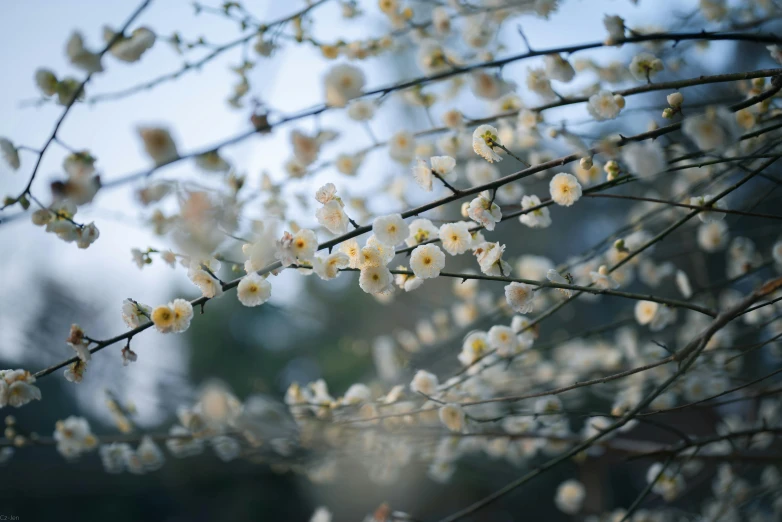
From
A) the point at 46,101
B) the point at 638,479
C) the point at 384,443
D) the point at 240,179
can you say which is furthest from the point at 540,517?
the point at 46,101

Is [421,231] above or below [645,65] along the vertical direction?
below

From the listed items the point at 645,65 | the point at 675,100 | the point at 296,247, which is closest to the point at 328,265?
the point at 296,247

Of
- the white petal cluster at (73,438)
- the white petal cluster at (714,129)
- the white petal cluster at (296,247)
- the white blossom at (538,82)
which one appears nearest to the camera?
the white petal cluster at (714,129)

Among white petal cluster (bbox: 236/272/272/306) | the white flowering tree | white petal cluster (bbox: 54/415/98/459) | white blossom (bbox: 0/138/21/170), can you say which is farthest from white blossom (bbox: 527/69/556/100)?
white petal cluster (bbox: 54/415/98/459)

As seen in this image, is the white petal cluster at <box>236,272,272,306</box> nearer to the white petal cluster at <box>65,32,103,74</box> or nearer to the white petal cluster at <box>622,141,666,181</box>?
the white petal cluster at <box>65,32,103,74</box>

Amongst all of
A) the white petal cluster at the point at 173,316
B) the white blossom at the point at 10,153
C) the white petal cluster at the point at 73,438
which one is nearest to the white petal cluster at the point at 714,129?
the white petal cluster at the point at 173,316

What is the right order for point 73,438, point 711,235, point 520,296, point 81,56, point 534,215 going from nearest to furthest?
point 81,56 < point 520,296 < point 534,215 < point 73,438 < point 711,235

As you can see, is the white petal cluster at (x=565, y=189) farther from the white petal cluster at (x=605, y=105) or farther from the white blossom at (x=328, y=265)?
the white blossom at (x=328, y=265)

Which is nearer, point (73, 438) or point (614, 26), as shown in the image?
point (614, 26)

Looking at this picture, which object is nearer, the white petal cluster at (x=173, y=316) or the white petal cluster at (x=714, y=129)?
the white petal cluster at (x=714, y=129)

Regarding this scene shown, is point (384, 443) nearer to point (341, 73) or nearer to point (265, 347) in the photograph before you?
point (341, 73)

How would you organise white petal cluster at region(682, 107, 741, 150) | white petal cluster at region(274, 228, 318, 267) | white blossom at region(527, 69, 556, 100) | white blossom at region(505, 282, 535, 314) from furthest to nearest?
white blossom at region(527, 69, 556, 100) < white blossom at region(505, 282, 535, 314) < white petal cluster at region(274, 228, 318, 267) < white petal cluster at region(682, 107, 741, 150)

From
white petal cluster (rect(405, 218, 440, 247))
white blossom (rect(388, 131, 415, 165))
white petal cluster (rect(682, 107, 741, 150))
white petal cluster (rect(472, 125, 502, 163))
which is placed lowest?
white petal cluster (rect(682, 107, 741, 150))

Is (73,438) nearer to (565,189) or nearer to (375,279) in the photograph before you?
(375,279)
